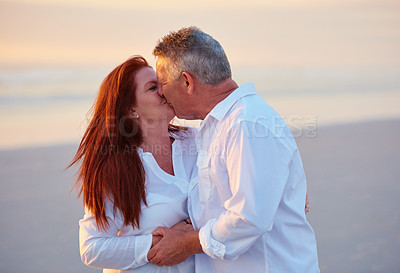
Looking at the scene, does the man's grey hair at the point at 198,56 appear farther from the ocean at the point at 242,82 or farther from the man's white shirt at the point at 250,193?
the ocean at the point at 242,82

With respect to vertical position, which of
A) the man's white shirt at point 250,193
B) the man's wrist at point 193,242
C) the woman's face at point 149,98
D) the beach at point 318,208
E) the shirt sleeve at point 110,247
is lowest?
the beach at point 318,208

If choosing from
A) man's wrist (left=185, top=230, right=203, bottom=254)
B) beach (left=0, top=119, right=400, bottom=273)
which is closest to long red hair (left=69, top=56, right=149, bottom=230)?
man's wrist (left=185, top=230, right=203, bottom=254)

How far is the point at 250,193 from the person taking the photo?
214cm

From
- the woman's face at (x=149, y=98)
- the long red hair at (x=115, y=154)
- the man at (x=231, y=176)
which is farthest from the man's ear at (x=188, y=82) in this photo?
the long red hair at (x=115, y=154)

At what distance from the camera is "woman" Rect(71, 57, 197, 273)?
8.77ft

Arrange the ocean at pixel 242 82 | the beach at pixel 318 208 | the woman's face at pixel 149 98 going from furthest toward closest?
1. the ocean at pixel 242 82
2. the beach at pixel 318 208
3. the woman's face at pixel 149 98

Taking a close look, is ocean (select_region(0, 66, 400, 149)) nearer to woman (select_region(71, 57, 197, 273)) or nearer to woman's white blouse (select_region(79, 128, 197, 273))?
woman (select_region(71, 57, 197, 273))

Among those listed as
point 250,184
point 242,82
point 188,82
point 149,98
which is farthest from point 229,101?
point 242,82

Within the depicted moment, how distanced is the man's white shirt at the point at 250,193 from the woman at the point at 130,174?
0.86 ft

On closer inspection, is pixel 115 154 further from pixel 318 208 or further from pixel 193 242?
pixel 318 208

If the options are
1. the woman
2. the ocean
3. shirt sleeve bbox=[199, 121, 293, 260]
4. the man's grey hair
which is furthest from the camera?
the ocean

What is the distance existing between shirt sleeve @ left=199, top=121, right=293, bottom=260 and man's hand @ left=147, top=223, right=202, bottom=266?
0.25 metres

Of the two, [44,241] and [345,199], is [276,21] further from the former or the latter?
[44,241]

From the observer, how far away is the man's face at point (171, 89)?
257 centimetres
